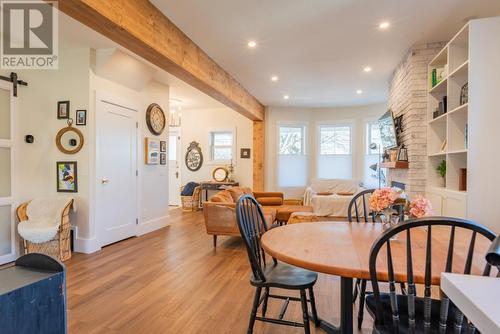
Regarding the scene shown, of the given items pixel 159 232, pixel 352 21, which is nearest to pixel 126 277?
pixel 159 232

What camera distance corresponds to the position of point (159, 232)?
5109 mm

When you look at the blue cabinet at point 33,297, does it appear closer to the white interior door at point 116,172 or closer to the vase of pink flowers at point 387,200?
the vase of pink flowers at point 387,200

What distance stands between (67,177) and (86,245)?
0.95 metres

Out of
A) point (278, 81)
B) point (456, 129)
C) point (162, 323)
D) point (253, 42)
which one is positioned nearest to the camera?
point (162, 323)

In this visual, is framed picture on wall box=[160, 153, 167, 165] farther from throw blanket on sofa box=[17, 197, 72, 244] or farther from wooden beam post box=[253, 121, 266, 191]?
wooden beam post box=[253, 121, 266, 191]

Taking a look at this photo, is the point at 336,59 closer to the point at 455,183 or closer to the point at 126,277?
the point at 455,183

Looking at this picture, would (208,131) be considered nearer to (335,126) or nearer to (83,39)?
(335,126)

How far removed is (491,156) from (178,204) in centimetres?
720

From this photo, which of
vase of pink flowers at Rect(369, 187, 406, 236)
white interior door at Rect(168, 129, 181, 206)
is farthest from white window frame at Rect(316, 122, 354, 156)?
vase of pink flowers at Rect(369, 187, 406, 236)

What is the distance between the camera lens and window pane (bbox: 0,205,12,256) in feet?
11.6

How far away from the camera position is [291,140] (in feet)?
26.2

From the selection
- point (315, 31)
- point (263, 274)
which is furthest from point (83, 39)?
point (263, 274)

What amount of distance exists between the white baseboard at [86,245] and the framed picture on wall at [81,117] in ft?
5.08

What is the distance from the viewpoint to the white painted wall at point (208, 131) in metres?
7.84
